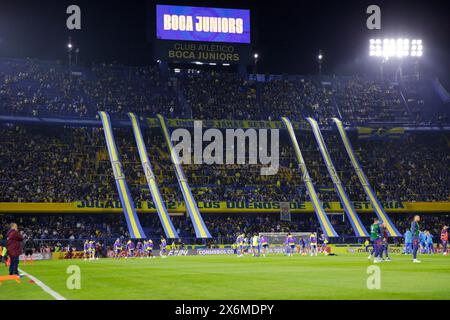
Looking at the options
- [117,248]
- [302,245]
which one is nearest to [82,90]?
[117,248]

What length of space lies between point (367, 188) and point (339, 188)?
124 inches

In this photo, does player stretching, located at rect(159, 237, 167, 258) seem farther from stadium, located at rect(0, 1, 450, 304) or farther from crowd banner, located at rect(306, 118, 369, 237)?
crowd banner, located at rect(306, 118, 369, 237)

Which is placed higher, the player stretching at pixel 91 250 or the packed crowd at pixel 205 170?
the packed crowd at pixel 205 170

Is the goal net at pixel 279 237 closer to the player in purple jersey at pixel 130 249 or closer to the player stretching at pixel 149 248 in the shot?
the player stretching at pixel 149 248

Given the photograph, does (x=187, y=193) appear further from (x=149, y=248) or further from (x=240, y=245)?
(x=240, y=245)

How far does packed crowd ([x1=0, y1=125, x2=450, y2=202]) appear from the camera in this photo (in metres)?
69.6

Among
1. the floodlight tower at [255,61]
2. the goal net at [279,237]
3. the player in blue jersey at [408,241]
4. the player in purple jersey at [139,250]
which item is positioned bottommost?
the player in purple jersey at [139,250]

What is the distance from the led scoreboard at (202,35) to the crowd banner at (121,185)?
13.7m

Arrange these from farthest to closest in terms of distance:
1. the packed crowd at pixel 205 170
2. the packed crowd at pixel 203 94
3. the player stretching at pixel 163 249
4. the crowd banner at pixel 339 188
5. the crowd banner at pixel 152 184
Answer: the packed crowd at pixel 203 94, the crowd banner at pixel 339 188, the packed crowd at pixel 205 170, the crowd banner at pixel 152 184, the player stretching at pixel 163 249

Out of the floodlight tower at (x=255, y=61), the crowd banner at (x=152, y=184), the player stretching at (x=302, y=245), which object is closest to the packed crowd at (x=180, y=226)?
the crowd banner at (x=152, y=184)

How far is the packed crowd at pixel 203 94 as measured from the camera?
78000 millimetres

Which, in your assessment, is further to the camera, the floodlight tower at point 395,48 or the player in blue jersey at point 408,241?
the floodlight tower at point 395,48

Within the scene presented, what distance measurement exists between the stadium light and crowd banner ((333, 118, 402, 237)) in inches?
464

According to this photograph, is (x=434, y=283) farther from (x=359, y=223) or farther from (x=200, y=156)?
(x=200, y=156)
